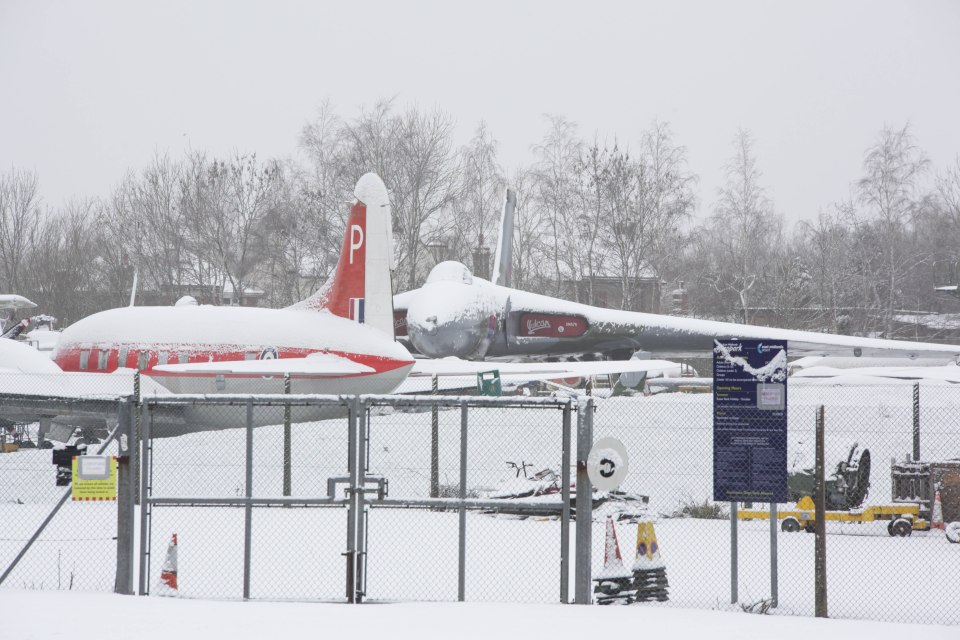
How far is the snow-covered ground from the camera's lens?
7.07m

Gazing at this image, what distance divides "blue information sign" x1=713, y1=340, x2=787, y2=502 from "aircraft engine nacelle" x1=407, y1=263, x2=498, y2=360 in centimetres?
1882

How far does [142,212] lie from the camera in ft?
171

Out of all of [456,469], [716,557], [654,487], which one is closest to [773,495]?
[716,557]

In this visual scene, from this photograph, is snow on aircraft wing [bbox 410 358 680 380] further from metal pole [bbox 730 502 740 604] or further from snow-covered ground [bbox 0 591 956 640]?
snow-covered ground [bbox 0 591 956 640]

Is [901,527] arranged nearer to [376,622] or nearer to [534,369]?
[376,622]

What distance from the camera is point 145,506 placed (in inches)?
334

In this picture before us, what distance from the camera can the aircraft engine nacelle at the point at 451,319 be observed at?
89.9ft

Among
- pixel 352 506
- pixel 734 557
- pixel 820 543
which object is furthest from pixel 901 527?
pixel 352 506

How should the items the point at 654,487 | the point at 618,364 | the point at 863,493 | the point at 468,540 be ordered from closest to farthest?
1. the point at 468,540
2. the point at 863,493
3. the point at 654,487
4. the point at 618,364

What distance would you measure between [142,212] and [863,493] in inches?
1823

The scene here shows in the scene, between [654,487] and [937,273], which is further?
[937,273]

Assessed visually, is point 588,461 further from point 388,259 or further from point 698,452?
point 388,259

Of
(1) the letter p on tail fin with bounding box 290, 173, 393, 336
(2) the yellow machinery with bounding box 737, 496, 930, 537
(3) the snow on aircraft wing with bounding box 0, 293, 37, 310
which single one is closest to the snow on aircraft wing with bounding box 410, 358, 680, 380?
(1) the letter p on tail fin with bounding box 290, 173, 393, 336

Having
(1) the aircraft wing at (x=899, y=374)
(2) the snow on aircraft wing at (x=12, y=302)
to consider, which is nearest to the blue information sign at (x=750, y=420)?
(1) the aircraft wing at (x=899, y=374)
